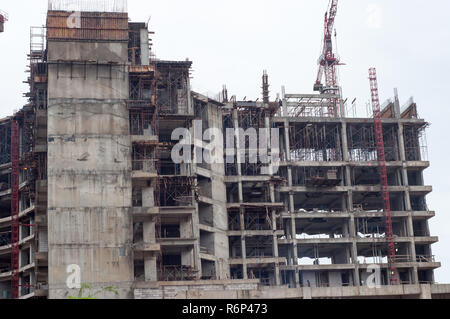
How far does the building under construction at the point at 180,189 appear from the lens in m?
81.6

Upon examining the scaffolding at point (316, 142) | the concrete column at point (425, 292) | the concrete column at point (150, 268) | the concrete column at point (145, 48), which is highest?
the concrete column at point (145, 48)

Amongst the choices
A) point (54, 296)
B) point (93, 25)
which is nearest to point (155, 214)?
point (54, 296)

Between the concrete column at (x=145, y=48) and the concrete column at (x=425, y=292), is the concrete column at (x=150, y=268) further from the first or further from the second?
the concrete column at (x=425, y=292)

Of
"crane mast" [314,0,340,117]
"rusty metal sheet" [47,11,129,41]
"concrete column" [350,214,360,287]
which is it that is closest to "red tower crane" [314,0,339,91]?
"crane mast" [314,0,340,117]

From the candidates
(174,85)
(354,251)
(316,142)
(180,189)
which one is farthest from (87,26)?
(354,251)

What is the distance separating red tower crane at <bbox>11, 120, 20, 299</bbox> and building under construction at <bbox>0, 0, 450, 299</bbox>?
18cm

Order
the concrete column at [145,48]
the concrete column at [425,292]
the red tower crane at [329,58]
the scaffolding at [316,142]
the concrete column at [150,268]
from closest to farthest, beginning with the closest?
1. the concrete column at [425,292]
2. the concrete column at [150,268]
3. the concrete column at [145,48]
4. the scaffolding at [316,142]
5. the red tower crane at [329,58]

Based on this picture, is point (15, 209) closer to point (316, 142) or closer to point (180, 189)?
point (180, 189)

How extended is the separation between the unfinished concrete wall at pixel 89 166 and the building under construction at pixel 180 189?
14cm

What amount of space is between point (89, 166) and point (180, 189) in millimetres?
13103

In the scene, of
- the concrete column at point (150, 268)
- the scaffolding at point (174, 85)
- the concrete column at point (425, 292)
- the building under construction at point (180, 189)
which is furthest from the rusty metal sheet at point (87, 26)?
the concrete column at point (425, 292)

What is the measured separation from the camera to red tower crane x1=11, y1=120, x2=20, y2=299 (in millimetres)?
102250

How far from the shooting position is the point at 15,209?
10531cm

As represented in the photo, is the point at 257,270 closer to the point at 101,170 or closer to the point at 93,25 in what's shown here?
the point at 101,170
